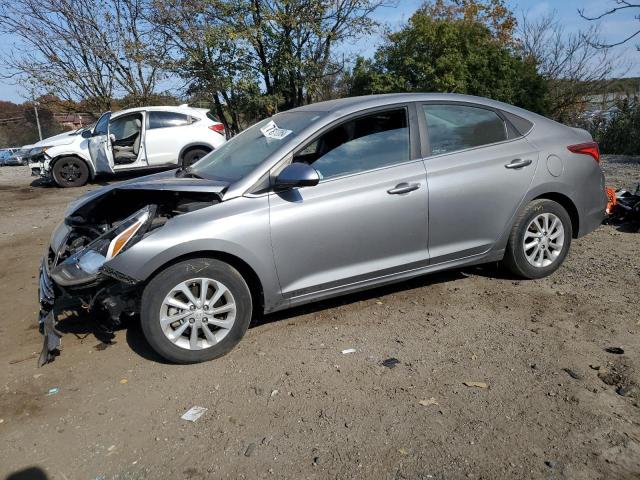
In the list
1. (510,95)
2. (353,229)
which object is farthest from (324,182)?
(510,95)

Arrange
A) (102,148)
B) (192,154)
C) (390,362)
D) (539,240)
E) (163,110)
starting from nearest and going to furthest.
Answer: (390,362) < (539,240) < (102,148) < (163,110) < (192,154)

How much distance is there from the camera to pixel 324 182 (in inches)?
154

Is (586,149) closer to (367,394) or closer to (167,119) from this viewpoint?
(367,394)

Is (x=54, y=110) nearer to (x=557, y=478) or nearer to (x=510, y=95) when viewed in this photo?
(x=510, y=95)

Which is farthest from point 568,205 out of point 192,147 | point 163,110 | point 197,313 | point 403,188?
point 163,110

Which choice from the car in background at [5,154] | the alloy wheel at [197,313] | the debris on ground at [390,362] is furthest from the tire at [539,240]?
the car in background at [5,154]

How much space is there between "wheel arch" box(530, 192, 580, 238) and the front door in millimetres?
1315

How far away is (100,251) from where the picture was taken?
370 cm

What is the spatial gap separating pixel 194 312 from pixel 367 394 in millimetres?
1276

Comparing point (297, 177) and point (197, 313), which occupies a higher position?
point (297, 177)

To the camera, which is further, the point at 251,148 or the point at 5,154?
the point at 5,154

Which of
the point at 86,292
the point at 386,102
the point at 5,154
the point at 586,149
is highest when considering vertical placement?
the point at 5,154

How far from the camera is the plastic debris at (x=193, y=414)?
3.07 metres

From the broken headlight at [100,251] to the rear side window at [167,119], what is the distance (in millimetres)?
9323
